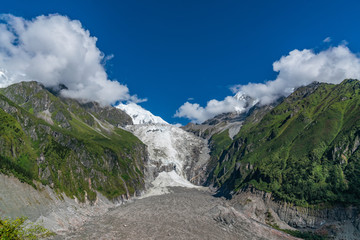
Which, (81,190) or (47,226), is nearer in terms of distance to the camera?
(47,226)

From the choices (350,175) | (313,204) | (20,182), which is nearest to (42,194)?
(20,182)

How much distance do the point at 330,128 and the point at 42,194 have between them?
172754 mm

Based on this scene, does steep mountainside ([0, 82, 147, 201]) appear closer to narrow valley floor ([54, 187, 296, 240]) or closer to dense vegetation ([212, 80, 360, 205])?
narrow valley floor ([54, 187, 296, 240])

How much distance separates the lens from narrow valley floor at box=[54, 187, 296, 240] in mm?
89125

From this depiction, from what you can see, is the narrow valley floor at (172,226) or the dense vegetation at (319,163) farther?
the dense vegetation at (319,163)

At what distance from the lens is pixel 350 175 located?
383ft

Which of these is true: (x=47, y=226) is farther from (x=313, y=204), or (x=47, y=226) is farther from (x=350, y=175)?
(x=350, y=175)

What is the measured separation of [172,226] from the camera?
337ft

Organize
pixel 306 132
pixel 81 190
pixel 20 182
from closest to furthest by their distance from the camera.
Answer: pixel 20 182 → pixel 81 190 → pixel 306 132

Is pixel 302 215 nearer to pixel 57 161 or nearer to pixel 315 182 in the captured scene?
pixel 315 182

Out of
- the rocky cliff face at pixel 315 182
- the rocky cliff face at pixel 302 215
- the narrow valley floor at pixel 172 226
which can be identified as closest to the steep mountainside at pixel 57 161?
the narrow valley floor at pixel 172 226

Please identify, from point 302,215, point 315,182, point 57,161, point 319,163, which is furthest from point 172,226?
point 319,163

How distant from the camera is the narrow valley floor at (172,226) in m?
89.1

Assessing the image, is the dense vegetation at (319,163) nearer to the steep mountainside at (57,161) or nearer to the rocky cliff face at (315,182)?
the rocky cliff face at (315,182)
